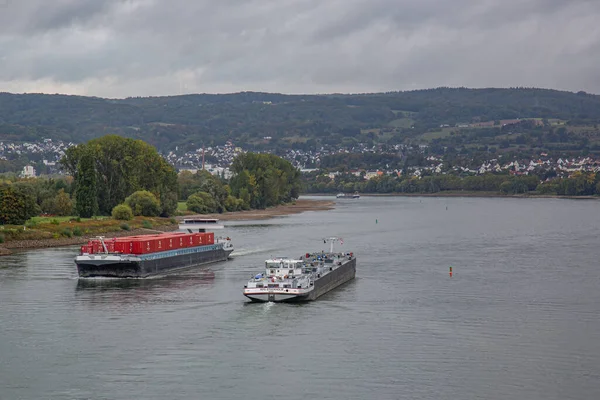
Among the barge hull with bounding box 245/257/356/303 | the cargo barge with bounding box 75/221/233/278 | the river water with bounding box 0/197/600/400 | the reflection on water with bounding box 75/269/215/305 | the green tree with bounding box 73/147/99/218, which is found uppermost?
the green tree with bounding box 73/147/99/218

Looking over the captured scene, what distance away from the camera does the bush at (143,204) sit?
148875 millimetres

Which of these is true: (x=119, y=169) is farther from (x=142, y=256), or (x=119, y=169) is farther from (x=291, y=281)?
(x=291, y=281)

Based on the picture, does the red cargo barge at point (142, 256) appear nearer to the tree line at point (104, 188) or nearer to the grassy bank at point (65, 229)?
the grassy bank at point (65, 229)

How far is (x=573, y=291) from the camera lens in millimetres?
74188

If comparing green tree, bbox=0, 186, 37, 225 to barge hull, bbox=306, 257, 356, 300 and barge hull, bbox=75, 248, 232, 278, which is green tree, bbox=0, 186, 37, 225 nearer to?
barge hull, bbox=75, 248, 232, 278

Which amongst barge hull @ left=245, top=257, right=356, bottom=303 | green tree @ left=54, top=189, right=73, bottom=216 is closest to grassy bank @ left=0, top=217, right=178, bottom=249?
green tree @ left=54, top=189, right=73, bottom=216

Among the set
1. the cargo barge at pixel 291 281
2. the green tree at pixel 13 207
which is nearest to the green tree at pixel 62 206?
the green tree at pixel 13 207

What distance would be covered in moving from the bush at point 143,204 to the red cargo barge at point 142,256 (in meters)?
51.8

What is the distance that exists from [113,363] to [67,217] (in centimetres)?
8949

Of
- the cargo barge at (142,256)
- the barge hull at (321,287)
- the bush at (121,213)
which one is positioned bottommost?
the barge hull at (321,287)

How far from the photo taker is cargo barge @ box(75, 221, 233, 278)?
273 feet

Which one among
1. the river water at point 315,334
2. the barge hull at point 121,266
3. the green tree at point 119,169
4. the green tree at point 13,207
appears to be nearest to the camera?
the river water at point 315,334

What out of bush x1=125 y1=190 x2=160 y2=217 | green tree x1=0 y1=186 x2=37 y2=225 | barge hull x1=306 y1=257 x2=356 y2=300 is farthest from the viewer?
bush x1=125 y1=190 x2=160 y2=217

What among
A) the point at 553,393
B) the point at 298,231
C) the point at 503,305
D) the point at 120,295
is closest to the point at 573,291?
the point at 503,305
